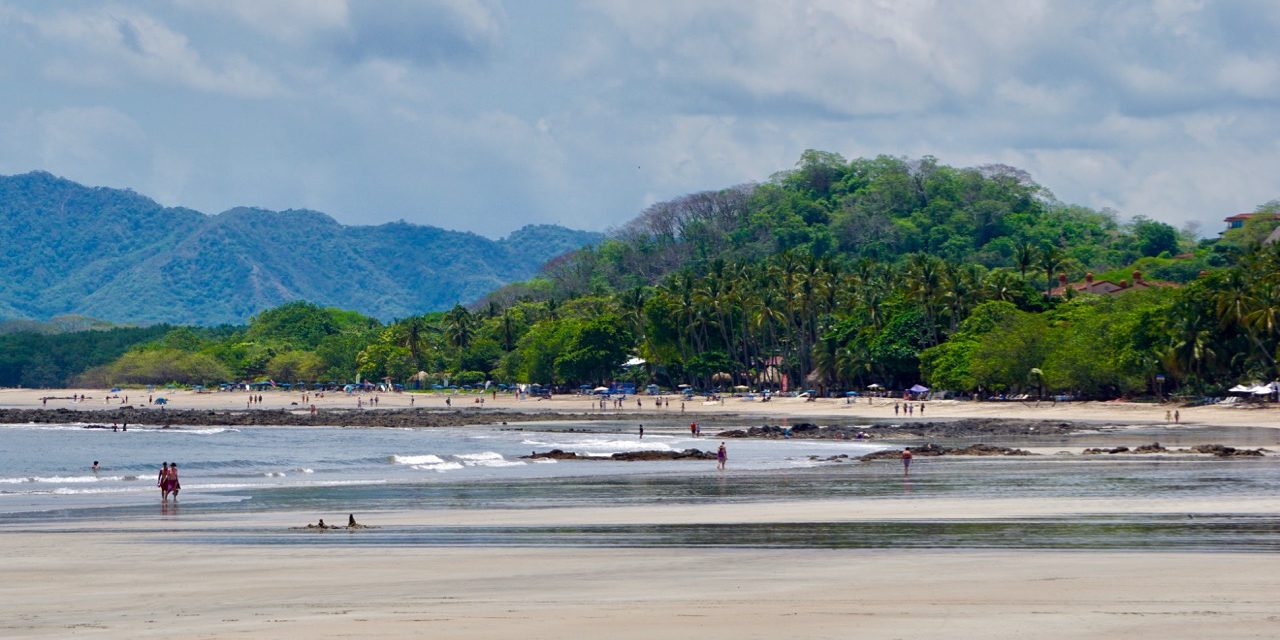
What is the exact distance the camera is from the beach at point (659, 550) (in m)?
14.9

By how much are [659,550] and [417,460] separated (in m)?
27.9

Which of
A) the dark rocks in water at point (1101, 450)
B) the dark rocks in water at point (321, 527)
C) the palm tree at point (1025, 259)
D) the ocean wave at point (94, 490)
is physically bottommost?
the ocean wave at point (94, 490)

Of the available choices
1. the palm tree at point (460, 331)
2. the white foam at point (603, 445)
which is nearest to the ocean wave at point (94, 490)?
the white foam at point (603, 445)

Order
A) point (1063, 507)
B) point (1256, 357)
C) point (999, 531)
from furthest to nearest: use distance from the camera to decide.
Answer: point (1256, 357)
point (1063, 507)
point (999, 531)

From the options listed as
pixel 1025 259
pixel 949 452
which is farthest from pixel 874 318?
pixel 949 452

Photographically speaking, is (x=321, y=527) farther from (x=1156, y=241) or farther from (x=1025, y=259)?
(x=1156, y=241)

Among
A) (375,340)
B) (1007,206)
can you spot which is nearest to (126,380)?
(375,340)

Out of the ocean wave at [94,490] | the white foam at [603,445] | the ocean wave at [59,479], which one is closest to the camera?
the ocean wave at [94,490]

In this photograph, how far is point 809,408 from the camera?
92.2m

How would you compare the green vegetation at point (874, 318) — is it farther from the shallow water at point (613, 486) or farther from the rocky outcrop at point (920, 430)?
the shallow water at point (613, 486)

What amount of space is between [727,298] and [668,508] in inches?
3206

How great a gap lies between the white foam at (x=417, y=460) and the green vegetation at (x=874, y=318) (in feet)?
150

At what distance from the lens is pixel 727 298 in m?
111

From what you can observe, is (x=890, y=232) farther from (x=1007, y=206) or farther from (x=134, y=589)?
(x=134, y=589)
